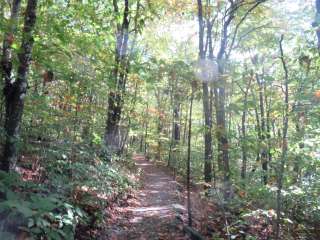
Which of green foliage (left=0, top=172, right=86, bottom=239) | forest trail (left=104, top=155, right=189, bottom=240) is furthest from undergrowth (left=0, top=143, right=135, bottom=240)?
forest trail (left=104, top=155, right=189, bottom=240)

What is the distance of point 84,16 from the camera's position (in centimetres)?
729

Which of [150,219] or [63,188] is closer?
[63,188]

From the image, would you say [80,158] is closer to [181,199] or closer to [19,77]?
[19,77]

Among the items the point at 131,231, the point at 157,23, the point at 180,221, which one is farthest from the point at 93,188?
the point at 157,23

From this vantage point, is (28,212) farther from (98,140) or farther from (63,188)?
(98,140)

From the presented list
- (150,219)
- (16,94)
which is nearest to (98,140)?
(150,219)

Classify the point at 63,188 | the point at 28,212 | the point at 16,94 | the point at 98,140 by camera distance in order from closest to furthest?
the point at 28,212
the point at 16,94
the point at 63,188
the point at 98,140

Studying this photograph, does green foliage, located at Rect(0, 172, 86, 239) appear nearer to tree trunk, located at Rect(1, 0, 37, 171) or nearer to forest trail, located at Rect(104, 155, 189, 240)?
tree trunk, located at Rect(1, 0, 37, 171)

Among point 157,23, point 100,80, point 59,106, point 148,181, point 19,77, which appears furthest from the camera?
point 157,23

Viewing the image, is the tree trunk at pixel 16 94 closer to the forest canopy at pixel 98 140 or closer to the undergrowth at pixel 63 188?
the forest canopy at pixel 98 140

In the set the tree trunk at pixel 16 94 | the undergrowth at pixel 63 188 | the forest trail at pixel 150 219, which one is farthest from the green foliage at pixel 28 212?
the forest trail at pixel 150 219

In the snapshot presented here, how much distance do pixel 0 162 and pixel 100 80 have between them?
3.41 meters

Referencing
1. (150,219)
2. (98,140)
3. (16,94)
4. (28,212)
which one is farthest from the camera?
(98,140)

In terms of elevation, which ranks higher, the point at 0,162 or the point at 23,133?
the point at 23,133
